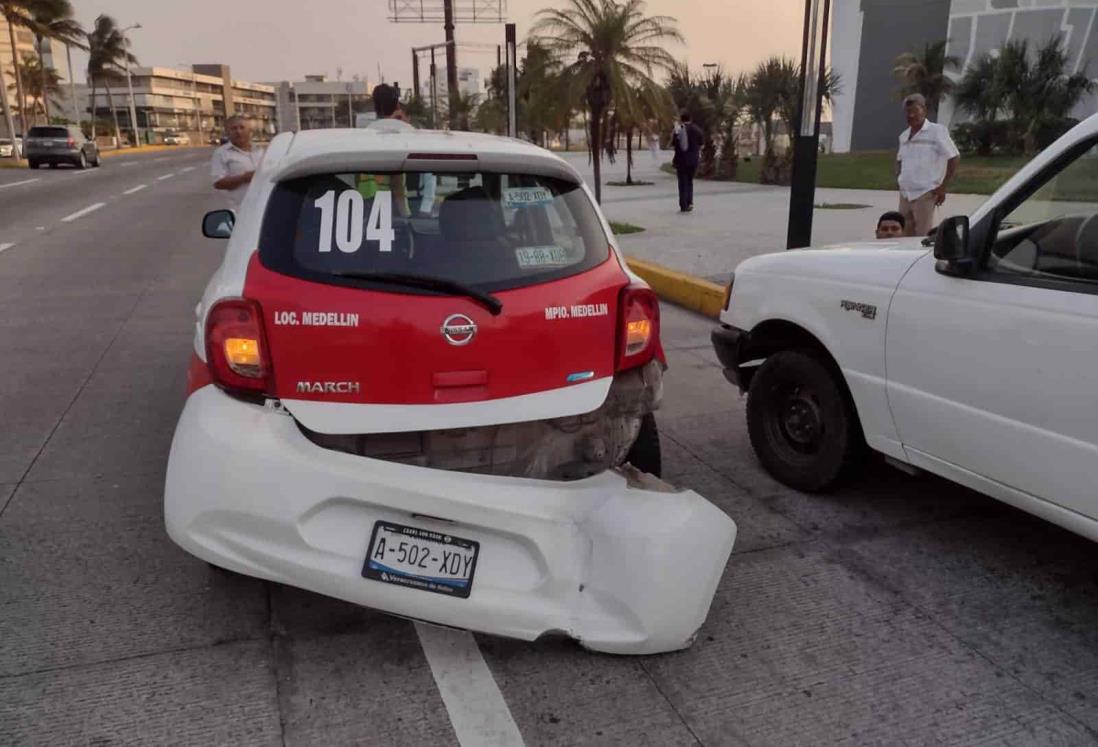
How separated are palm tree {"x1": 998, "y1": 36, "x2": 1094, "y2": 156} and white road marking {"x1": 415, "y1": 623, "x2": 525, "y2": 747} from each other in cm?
3287

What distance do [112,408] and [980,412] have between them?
190 inches

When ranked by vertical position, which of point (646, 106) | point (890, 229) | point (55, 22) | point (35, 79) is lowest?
point (890, 229)

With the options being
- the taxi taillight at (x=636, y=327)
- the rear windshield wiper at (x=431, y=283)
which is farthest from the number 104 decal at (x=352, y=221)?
the taxi taillight at (x=636, y=327)

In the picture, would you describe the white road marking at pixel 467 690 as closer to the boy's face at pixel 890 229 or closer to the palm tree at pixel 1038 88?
the boy's face at pixel 890 229

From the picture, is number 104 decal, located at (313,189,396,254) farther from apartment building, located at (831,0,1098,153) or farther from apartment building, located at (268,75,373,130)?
apartment building, located at (268,75,373,130)

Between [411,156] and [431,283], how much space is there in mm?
504

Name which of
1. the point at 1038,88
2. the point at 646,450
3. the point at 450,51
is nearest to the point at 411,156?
the point at 646,450

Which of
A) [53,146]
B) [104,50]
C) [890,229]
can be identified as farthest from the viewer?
[104,50]

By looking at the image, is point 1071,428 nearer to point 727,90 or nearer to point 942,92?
point 727,90

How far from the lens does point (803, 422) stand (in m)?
4.21

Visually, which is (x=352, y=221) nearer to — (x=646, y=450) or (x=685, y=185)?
(x=646, y=450)

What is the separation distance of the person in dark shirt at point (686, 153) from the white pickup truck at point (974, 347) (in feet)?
38.1

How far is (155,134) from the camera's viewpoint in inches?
4365

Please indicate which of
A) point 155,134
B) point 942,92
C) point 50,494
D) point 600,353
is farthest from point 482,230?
point 155,134
